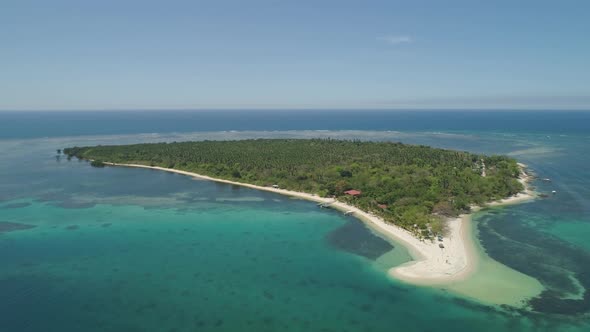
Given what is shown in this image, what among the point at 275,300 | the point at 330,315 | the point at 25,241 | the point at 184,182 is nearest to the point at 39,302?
the point at 25,241

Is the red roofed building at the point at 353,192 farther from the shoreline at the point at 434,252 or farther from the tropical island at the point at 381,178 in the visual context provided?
the shoreline at the point at 434,252

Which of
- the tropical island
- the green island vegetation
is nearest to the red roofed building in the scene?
the tropical island

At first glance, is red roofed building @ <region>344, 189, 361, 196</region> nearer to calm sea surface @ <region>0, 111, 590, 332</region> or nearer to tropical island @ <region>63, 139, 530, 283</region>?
tropical island @ <region>63, 139, 530, 283</region>

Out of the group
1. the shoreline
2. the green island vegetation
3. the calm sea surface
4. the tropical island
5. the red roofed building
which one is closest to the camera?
the calm sea surface

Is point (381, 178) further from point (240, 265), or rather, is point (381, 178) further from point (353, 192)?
point (240, 265)

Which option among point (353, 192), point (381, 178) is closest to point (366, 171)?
point (381, 178)
